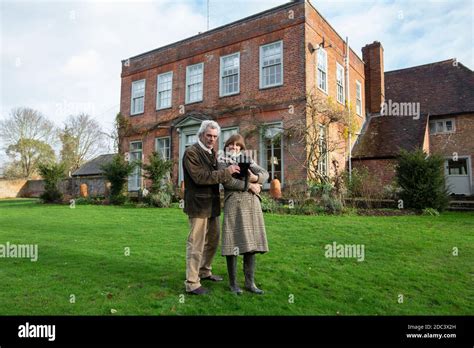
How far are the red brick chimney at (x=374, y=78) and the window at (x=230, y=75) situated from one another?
9.28 m

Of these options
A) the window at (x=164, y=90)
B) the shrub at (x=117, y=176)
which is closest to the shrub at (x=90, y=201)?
the shrub at (x=117, y=176)

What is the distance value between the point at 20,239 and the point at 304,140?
33.3ft

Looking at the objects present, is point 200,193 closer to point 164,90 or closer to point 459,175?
point 164,90

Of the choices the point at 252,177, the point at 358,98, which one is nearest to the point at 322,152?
the point at 358,98

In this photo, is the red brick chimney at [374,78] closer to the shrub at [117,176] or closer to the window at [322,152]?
the window at [322,152]

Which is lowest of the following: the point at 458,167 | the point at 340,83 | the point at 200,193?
the point at 200,193

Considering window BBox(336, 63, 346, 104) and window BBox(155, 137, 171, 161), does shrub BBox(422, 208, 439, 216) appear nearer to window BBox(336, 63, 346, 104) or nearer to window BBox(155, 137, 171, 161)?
window BBox(336, 63, 346, 104)

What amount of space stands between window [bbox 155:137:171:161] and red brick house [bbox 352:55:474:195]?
1000 cm

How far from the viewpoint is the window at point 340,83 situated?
54.1 feet

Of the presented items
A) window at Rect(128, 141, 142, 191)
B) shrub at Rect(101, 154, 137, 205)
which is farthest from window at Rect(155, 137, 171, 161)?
shrub at Rect(101, 154, 137, 205)

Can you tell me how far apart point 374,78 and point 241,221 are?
19726mm

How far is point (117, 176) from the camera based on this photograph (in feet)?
49.5

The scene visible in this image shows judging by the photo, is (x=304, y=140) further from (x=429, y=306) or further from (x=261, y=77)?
(x=429, y=306)
